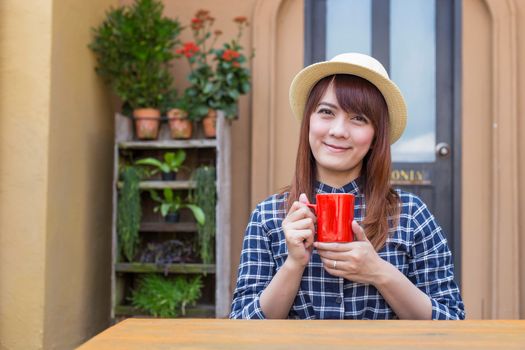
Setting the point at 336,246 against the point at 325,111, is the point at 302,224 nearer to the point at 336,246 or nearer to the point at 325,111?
the point at 336,246

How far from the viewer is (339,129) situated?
1691 millimetres

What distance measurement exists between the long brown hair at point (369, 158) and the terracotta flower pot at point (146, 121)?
2191mm

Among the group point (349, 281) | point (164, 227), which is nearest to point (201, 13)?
point (164, 227)

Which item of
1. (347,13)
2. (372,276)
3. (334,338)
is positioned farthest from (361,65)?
(347,13)

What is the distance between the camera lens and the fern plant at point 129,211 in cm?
380

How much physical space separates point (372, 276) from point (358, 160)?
364 mm

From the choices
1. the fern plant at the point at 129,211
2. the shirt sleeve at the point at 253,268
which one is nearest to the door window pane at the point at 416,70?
the fern plant at the point at 129,211

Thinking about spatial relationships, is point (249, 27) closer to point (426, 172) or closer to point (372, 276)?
point (426, 172)

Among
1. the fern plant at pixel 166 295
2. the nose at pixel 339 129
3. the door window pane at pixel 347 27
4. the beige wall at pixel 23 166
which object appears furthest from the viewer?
the door window pane at pixel 347 27

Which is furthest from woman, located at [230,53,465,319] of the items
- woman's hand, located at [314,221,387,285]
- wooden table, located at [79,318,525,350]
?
wooden table, located at [79,318,525,350]

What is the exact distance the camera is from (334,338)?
1.20 metres

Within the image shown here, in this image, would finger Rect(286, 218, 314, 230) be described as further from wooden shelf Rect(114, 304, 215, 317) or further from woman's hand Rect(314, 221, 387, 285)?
wooden shelf Rect(114, 304, 215, 317)

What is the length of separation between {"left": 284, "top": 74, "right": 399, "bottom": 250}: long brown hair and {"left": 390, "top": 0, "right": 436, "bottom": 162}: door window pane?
2.47 m

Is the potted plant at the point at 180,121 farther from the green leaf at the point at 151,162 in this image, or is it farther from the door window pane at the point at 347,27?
the door window pane at the point at 347,27
